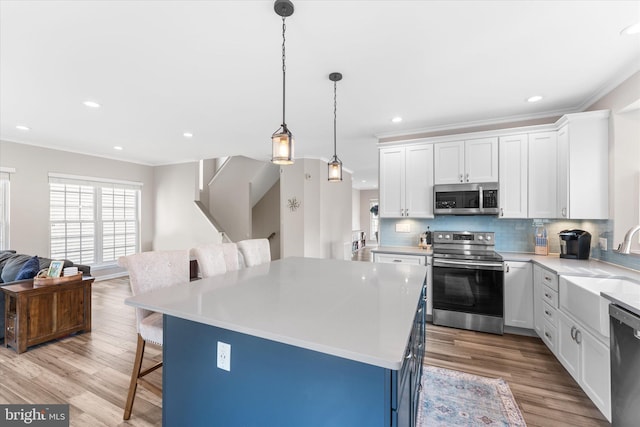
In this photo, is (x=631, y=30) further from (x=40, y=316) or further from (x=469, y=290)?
(x=40, y=316)

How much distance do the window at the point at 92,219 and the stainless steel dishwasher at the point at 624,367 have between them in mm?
7515

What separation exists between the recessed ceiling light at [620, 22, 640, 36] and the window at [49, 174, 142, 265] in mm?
7648

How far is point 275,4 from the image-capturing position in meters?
1.63

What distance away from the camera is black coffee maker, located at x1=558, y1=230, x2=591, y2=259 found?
3035 millimetres

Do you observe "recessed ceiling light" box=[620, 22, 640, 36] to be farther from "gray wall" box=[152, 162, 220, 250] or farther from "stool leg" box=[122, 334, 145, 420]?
"gray wall" box=[152, 162, 220, 250]

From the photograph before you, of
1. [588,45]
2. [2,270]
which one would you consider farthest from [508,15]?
[2,270]

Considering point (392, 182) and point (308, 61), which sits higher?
point (308, 61)

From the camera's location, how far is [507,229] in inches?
144

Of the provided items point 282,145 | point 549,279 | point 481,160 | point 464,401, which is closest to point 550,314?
point 549,279

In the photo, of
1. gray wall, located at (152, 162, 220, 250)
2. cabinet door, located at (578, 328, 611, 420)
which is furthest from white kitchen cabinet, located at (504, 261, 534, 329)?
gray wall, located at (152, 162, 220, 250)

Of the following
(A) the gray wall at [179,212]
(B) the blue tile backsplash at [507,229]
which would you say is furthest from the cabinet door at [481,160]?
(A) the gray wall at [179,212]

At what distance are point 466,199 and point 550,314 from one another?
1.50 meters

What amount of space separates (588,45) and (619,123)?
114 cm

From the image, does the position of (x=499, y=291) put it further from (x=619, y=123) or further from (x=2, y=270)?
(x=2, y=270)
